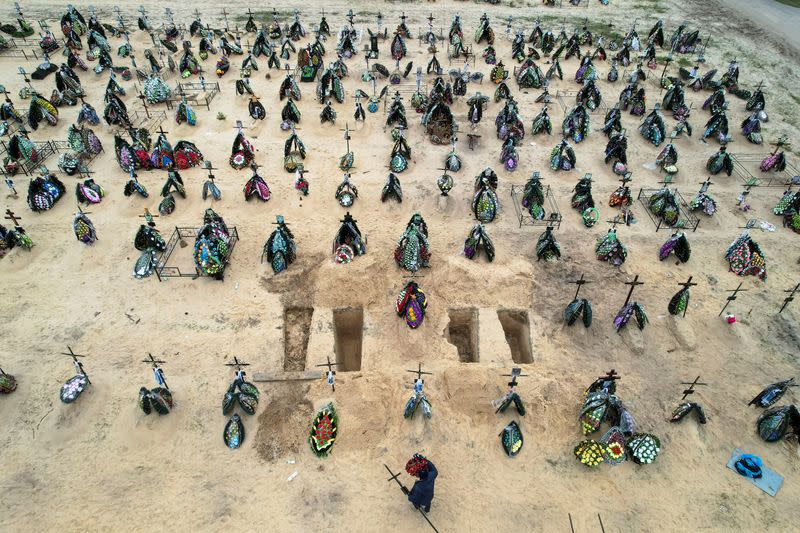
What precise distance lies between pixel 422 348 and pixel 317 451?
6.18 meters

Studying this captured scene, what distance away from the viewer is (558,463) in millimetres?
17891

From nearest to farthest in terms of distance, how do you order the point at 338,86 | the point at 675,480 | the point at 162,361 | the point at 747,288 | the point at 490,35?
1. the point at 675,480
2. the point at 162,361
3. the point at 747,288
4. the point at 338,86
5. the point at 490,35

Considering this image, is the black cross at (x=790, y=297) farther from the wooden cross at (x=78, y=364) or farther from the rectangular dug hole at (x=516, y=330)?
the wooden cross at (x=78, y=364)

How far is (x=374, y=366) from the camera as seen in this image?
20.7 metres

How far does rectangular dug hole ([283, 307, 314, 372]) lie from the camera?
70.4ft

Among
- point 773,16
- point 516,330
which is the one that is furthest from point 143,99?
point 773,16

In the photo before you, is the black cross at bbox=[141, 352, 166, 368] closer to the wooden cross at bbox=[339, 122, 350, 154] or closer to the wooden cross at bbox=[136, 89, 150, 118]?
the wooden cross at bbox=[339, 122, 350, 154]

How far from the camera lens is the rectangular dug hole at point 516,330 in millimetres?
22703

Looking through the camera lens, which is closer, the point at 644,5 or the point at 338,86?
the point at 338,86

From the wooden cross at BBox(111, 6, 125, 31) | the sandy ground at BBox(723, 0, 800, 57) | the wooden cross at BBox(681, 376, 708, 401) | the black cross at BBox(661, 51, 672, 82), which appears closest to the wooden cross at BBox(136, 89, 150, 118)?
the wooden cross at BBox(111, 6, 125, 31)

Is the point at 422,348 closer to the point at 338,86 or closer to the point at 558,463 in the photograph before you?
the point at 558,463

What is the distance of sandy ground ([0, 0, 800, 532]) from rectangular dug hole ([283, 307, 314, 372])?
0.34ft

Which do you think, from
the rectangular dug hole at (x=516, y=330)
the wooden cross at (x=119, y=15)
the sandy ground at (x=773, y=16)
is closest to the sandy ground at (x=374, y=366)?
the rectangular dug hole at (x=516, y=330)

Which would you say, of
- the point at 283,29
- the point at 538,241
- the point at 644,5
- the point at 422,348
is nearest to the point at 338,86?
the point at 283,29
